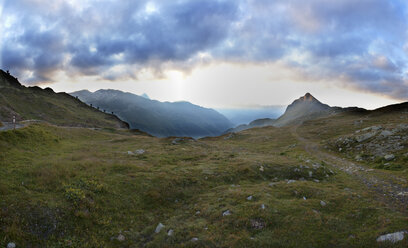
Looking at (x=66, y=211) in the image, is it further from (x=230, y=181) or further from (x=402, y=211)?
(x=402, y=211)

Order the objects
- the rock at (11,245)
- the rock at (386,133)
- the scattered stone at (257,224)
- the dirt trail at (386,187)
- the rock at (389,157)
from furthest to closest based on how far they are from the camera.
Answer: the rock at (386,133), the rock at (389,157), the dirt trail at (386,187), the scattered stone at (257,224), the rock at (11,245)

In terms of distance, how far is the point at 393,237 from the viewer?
8.80 metres

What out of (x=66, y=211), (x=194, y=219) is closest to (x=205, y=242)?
(x=194, y=219)

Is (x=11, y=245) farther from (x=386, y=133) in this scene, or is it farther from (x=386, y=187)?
(x=386, y=133)

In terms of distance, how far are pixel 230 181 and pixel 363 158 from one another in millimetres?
25581

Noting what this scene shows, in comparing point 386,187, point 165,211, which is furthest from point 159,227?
point 386,187

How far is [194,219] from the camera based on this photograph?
12484mm

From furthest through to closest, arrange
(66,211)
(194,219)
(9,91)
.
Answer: (9,91)
(194,219)
(66,211)

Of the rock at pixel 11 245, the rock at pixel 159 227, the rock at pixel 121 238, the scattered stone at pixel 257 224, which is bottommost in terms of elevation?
the rock at pixel 121 238

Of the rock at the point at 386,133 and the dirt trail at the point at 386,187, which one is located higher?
the rock at the point at 386,133

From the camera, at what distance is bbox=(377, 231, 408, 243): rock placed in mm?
8641

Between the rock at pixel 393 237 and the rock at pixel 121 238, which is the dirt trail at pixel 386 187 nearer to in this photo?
the rock at pixel 393 237

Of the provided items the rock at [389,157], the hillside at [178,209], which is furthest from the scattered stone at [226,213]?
the rock at [389,157]

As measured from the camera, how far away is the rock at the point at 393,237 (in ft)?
28.3
